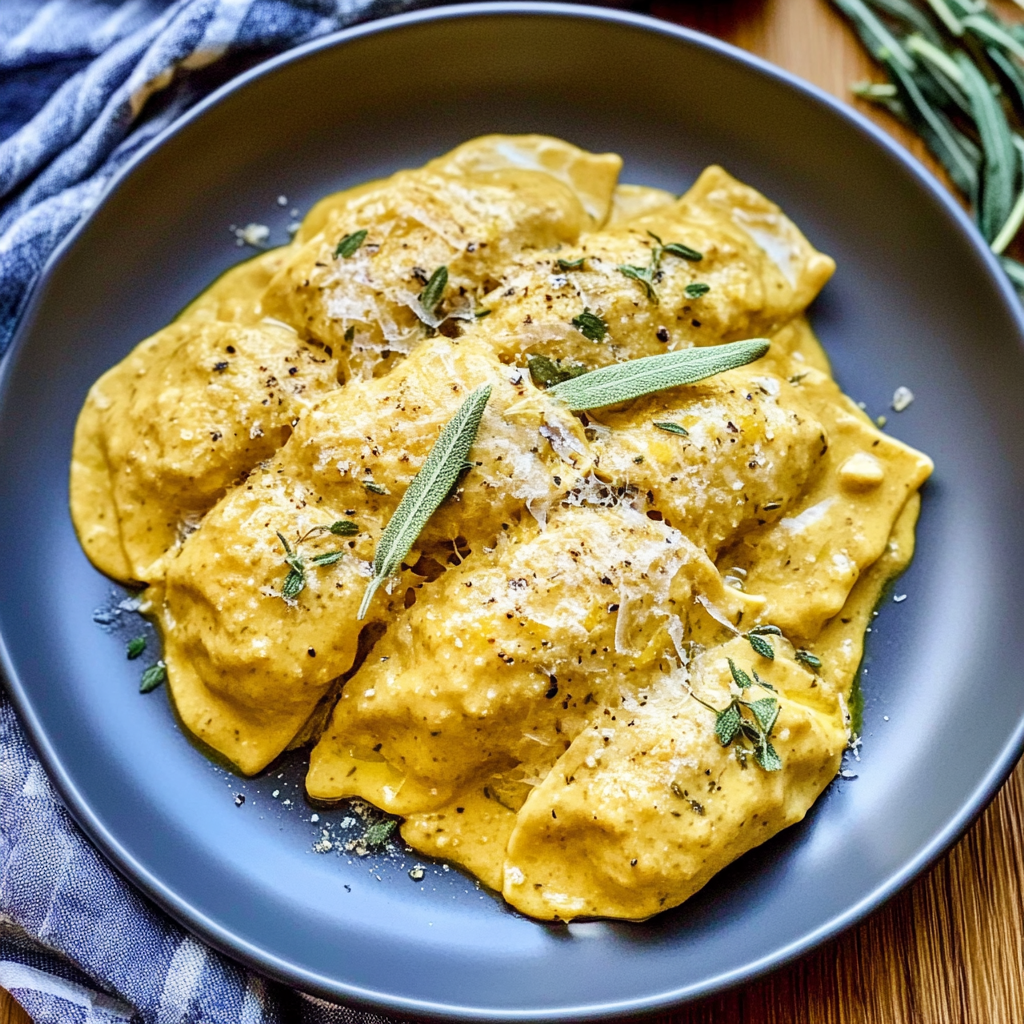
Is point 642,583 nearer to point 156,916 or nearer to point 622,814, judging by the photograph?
point 622,814

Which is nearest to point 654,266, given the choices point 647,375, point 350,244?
point 647,375

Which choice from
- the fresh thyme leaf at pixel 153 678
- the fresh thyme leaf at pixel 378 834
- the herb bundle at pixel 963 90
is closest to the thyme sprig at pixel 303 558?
the fresh thyme leaf at pixel 153 678

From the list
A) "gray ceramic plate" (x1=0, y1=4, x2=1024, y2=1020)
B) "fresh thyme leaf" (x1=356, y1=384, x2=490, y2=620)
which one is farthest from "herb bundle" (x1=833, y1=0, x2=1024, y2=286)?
"fresh thyme leaf" (x1=356, y1=384, x2=490, y2=620)

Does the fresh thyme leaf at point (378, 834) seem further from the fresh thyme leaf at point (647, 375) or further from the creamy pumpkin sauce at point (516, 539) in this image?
the fresh thyme leaf at point (647, 375)

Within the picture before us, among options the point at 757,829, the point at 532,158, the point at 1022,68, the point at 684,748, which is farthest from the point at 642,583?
the point at 1022,68

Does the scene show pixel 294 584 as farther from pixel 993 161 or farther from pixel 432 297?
pixel 993 161

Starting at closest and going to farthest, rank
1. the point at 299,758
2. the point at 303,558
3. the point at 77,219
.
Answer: the point at 303,558
the point at 299,758
the point at 77,219

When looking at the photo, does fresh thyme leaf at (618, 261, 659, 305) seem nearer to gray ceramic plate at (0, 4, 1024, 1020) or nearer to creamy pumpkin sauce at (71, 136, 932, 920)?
creamy pumpkin sauce at (71, 136, 932, 920)
